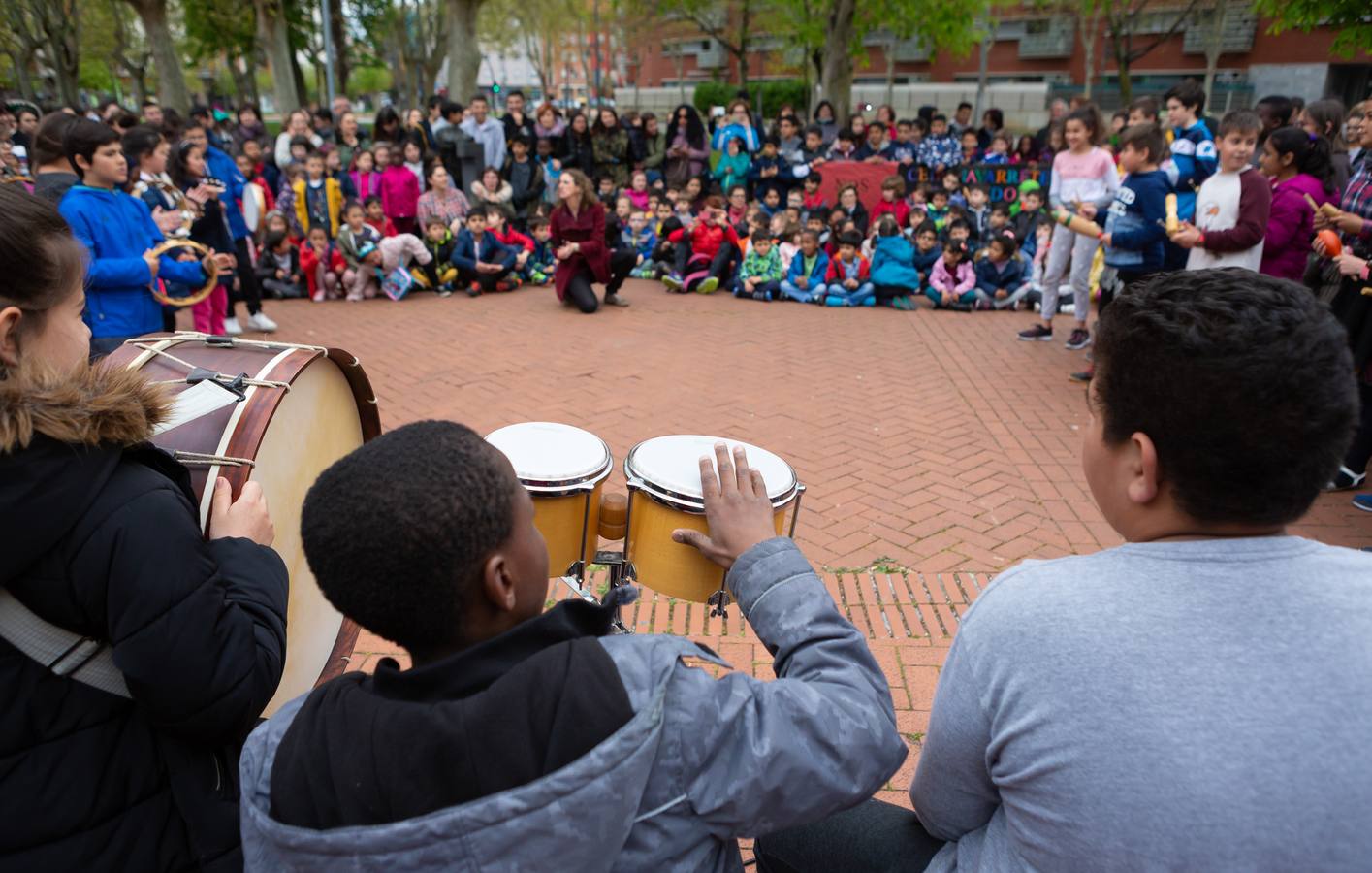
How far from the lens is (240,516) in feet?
5.55

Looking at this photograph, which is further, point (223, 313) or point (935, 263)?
point (935, 263)


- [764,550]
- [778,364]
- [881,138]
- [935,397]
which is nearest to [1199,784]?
[764,550]

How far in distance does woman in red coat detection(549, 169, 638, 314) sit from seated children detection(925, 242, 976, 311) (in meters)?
3.47

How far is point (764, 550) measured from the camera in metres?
1.53

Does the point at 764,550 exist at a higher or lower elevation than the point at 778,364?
higher

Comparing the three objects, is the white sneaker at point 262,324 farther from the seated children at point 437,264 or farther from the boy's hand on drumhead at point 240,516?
the boy's hand on drumhead at point 240,516

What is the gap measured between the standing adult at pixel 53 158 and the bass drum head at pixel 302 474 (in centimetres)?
296

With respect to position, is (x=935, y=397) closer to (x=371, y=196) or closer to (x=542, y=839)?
(x=542, y=839)

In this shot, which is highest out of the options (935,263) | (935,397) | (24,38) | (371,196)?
(24,38)

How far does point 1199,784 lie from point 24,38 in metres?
28.1

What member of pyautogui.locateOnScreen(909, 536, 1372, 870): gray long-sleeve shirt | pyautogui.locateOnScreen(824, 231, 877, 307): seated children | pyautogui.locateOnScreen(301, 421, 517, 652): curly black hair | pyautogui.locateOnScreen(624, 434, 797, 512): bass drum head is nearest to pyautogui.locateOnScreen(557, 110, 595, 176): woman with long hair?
pyautogui.locateOnScreen(824, 231, 877, 307): seated children

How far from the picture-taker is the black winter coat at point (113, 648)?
4.26 ft

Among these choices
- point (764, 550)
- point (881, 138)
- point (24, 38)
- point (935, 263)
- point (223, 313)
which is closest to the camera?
point (764, 550)

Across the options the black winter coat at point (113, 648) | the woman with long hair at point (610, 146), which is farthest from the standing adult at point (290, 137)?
the black winter coat at point (113, 648)
